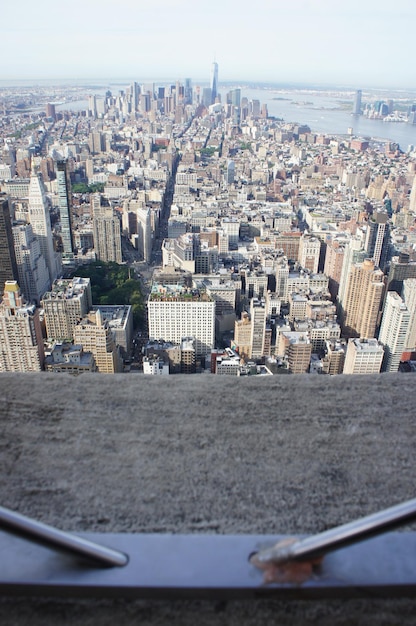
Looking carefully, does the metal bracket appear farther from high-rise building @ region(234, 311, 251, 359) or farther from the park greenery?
the park greenery

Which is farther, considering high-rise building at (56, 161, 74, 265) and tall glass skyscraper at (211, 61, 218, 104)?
tall glass skyscraper at (211, 61, 218, 104)

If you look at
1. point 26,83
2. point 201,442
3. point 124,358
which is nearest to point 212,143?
point 124,358

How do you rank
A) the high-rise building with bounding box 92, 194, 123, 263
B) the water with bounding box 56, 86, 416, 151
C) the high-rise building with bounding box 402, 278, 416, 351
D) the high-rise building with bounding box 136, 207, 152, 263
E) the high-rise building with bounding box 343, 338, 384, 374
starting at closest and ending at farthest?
the high-rise building with bounding box 343, 338, 384, 374 → the high-rise building with bounding box 402, 278, 416, 351 → the high-rise building with bounding box 92, 194, 123, 263 → the high-rise building with bounding box 136, 207, 152, 263 → the water with bounding box 56, 86, 416, 151

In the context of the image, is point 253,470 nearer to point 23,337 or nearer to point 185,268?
point 23,337

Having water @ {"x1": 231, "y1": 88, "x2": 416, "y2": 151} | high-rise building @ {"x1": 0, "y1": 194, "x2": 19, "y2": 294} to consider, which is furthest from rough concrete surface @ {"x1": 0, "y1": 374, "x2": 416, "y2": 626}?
water @ {"x1": 231, "y1": 88, "x2": 416, "y2": 151}

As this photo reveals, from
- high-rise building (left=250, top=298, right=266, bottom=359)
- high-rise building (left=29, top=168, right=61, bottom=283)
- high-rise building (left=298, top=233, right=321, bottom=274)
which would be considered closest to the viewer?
high-rise building (left=250, top=298, right=266, bottom=359)
